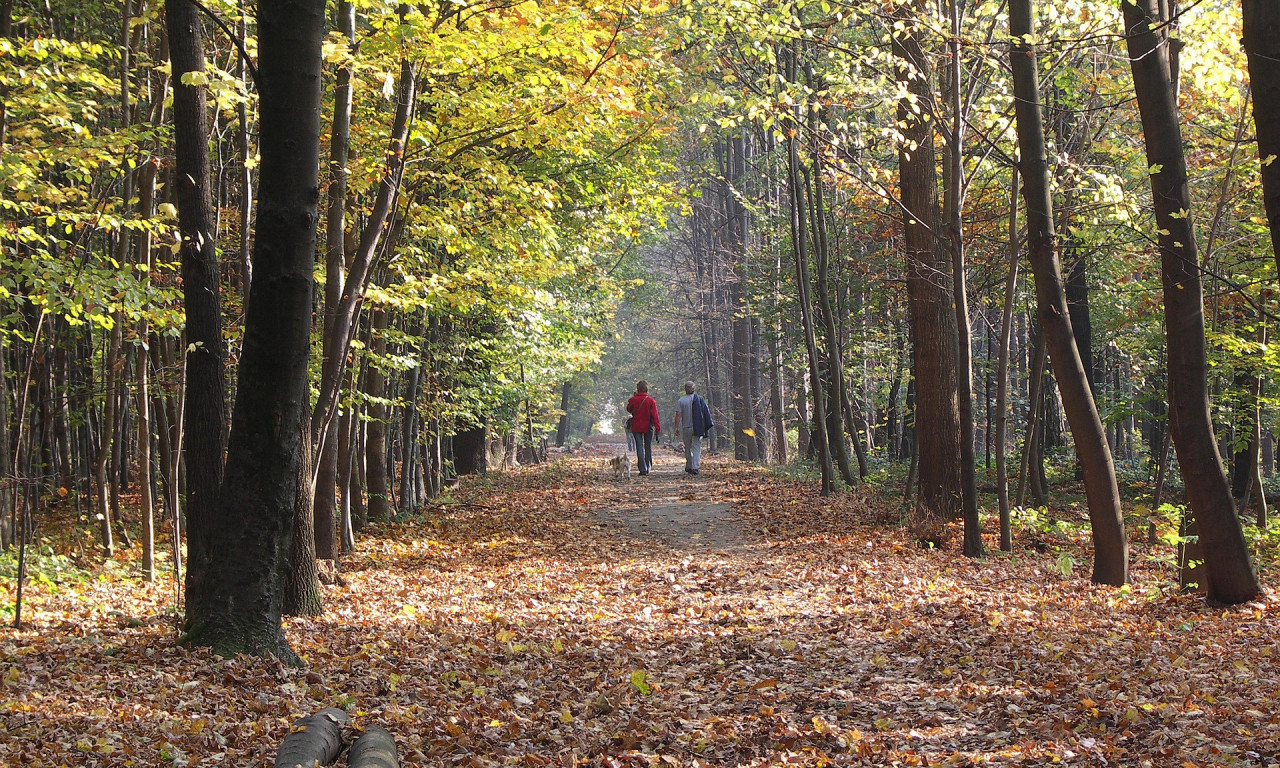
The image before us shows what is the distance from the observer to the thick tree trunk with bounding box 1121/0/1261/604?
7.53 metres

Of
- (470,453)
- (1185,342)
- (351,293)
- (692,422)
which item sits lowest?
(470,453)

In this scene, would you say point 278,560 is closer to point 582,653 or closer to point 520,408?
point 582,653

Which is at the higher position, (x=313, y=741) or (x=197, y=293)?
(x=197, y=293)

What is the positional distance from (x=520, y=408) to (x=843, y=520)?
1263 cm

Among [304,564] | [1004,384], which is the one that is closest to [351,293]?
[304,564]

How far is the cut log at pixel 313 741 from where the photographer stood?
407cm

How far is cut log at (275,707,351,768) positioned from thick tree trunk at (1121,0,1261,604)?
6969 millimetres

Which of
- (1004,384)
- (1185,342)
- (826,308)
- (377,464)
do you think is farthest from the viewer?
(826,308)

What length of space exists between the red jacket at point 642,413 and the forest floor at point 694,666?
9.61 meters

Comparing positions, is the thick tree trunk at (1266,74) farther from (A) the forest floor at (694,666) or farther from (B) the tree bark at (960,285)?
(B) the tree bark at (960,285)

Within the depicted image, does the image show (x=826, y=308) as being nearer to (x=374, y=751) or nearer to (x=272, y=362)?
(x=272, y=362)

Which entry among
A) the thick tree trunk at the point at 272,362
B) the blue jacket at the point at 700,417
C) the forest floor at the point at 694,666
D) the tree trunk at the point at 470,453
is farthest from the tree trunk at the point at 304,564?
the tree trunk at the point at 470,453

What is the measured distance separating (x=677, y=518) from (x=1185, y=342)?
8.80 meters

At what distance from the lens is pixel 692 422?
2144 cm
